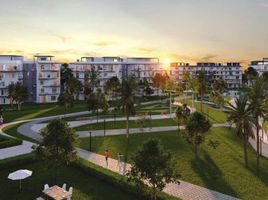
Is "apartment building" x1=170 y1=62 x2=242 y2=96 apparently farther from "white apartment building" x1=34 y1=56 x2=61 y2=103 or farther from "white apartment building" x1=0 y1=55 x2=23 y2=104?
"white apartment building" x1=0 y1=55 x2=23 y2=104

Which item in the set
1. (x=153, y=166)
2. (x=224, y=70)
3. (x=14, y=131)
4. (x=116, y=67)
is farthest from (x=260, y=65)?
(x=153, y=166)

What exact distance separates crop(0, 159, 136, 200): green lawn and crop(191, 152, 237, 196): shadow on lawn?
26.1ft

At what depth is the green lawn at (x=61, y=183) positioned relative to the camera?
24781 mm

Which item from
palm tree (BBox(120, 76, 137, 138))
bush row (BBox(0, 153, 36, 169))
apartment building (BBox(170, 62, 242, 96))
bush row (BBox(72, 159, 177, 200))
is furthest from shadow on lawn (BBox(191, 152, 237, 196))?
apartment building (BBox(170, 62, 242, 96))

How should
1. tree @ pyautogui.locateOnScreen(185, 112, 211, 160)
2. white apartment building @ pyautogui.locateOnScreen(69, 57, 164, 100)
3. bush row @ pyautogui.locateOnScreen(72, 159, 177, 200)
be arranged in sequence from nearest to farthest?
bush row @ pyautogui.locateOnScreen(72, 159, 177, 200), tree @ pyautogui.locateOnScreen(185, 112, 211, 160), white apartment building @ pyautogui.locateOnScreen(69, 57, 164, 100)

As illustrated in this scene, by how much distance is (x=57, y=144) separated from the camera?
25.6 metres

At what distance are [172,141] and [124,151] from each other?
8388 mm

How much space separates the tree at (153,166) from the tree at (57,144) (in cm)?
655

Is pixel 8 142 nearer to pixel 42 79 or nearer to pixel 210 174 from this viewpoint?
pixel 210 174

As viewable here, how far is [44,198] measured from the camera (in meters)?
23.7

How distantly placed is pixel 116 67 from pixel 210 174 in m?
91.8

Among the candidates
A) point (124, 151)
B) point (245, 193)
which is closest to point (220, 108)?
point (124, 151)

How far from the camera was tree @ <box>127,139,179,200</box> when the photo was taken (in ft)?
69.4

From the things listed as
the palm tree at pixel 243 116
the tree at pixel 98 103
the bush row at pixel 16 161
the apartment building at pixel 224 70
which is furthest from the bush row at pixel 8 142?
the apartment building at pixel 224 70
